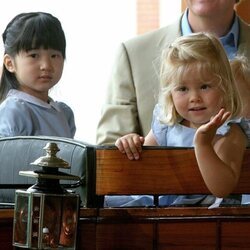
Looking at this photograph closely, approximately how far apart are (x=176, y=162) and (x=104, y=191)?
15 cm

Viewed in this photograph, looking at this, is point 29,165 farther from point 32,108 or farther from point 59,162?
point 32,108

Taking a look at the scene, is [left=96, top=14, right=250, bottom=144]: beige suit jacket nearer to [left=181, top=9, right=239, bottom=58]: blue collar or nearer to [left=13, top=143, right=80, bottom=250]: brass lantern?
[left=181, top=9, right=239, bottom=58]: blue collar

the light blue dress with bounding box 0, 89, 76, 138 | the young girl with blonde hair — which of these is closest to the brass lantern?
the young girl with blonde hair

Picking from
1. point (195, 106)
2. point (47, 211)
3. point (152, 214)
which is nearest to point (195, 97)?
point (195, 106)

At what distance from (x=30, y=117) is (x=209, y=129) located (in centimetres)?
74

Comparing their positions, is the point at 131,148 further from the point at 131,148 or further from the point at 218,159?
the point at 218,159

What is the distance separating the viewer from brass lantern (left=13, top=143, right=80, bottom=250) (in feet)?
5.50

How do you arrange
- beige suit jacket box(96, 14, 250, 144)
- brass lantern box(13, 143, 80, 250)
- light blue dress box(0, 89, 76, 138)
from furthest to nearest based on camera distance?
beige suit jacket box(96, 14, 250, 144)
light blue dress box(0, 89, 76, 138)
brass lantern box(13, 143, 80, 250)

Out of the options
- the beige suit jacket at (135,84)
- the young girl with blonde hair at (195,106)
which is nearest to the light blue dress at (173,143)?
the young girl with blonde hair at (195,106)

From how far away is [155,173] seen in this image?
185 cm

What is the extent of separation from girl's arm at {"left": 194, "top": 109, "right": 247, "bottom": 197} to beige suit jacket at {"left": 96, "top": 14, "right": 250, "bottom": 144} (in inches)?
28.3

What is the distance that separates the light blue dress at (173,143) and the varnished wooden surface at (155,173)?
12cm

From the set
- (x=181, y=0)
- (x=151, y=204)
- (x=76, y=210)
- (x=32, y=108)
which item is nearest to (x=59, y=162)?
(x=76, y=210)

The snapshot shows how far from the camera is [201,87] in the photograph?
6.57 feet
